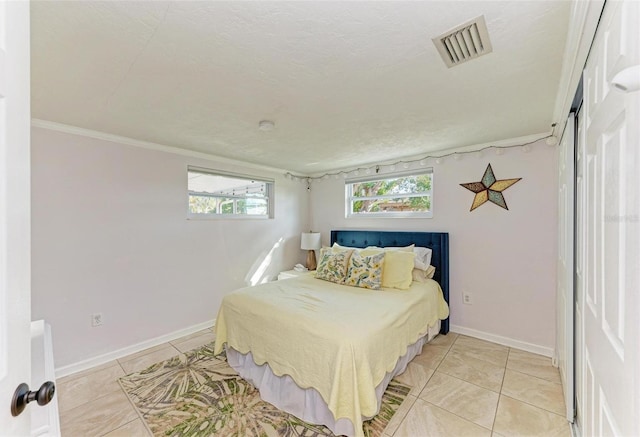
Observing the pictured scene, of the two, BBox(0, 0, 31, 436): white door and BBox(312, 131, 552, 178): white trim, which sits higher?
BBox(312, 131, 552, 178): white trim

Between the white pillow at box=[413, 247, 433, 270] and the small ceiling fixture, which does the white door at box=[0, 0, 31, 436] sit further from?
the white pillow at box=[413, 247, 433, 270]

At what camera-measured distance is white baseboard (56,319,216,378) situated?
240cm

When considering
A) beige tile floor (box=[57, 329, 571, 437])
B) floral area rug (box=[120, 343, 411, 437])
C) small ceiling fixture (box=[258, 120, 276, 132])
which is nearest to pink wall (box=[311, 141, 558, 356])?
beige tile floor (box=[57, 329, 571, 437])

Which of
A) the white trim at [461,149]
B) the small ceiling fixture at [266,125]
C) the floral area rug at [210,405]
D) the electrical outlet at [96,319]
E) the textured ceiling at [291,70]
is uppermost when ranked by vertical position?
the textured ceiling at [291,70]

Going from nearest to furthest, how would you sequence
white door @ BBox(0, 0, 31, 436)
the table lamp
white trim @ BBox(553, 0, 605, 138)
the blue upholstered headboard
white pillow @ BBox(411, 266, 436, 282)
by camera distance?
white door @ BBox(0, 0, 31, 436) < white trim @ BBox(553, 0, 605, 138) < white pillow @ BBox(411, 266, 436, 282) < the blue upholstered headboard < the table lamp

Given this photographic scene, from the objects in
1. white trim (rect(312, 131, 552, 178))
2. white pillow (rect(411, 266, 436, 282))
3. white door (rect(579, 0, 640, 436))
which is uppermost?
white trim (rect(312, 131, 552, 178))

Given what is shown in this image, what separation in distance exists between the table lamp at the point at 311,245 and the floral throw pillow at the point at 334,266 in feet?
3.41

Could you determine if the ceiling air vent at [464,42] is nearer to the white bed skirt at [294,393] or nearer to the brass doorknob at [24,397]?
the brass doorknob at [24,397]

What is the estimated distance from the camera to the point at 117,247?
→ 2701 millimetres

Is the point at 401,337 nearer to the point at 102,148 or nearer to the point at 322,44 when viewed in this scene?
the point at 322,44

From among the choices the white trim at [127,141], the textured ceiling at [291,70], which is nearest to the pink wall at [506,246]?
the textured ceiling at [291,70]

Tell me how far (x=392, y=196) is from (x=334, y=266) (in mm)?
1401

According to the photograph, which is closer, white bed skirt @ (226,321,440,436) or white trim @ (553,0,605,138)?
white trim @ (553,0,605,138)

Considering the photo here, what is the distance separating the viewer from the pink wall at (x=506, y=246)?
2.67 m
